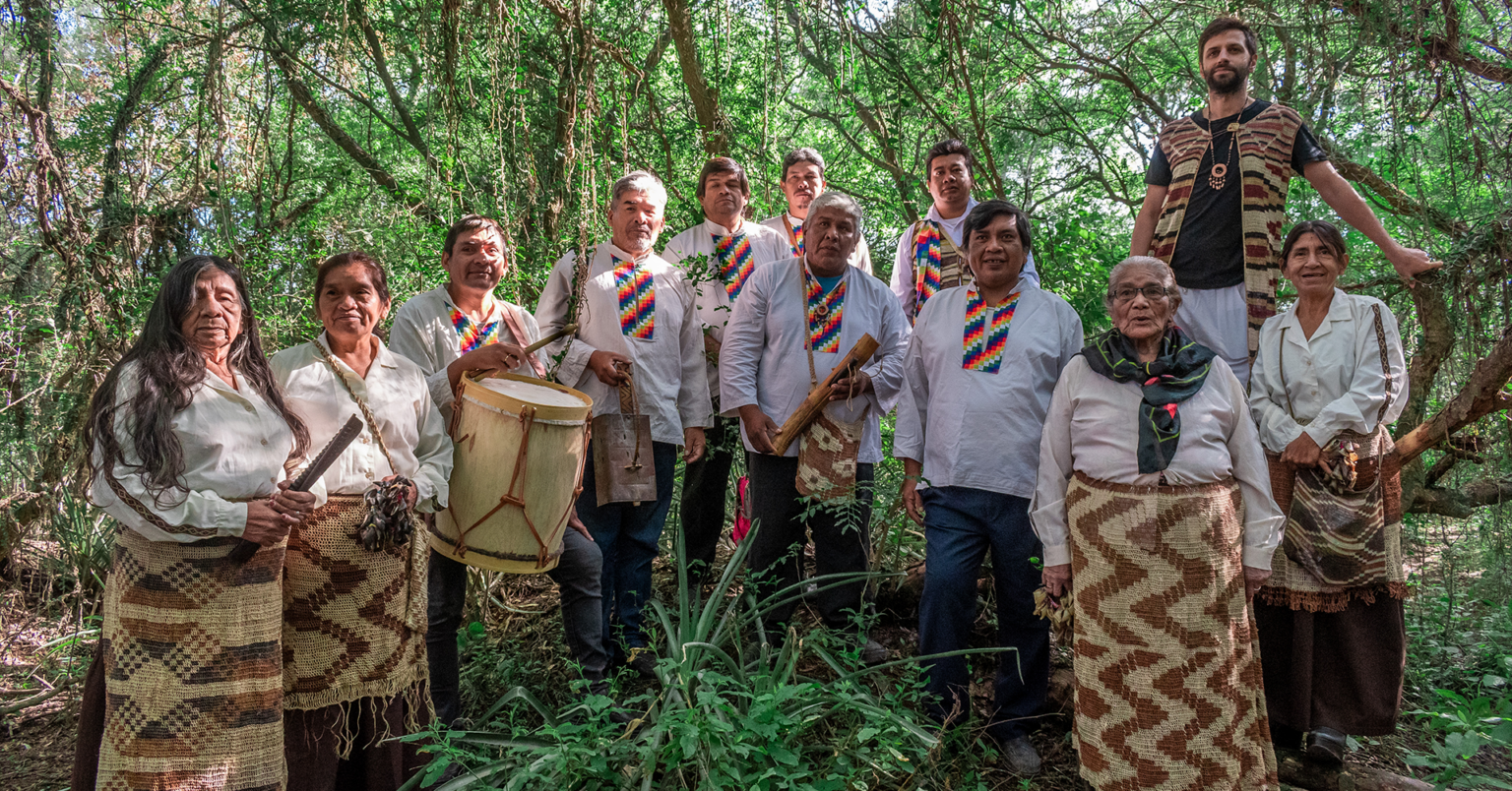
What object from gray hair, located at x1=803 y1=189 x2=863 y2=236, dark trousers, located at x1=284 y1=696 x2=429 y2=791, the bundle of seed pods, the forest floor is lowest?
the forest floor

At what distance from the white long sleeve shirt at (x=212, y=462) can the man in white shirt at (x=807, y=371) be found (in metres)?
1.71

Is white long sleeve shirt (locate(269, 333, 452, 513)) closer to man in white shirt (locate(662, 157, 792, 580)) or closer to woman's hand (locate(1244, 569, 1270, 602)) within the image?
man in white shirt (locate(662, 157, 792, 580))

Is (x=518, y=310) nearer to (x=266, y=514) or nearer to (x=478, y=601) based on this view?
(x=266, y=514)

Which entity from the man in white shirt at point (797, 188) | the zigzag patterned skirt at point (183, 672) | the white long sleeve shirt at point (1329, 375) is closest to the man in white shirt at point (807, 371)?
the man in white shirt at point (797, 188)

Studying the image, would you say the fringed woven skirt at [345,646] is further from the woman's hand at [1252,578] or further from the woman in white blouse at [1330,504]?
the woman in white blouse at [1330,504]

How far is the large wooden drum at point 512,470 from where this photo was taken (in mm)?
2885

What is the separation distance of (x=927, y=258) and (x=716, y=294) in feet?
3.23

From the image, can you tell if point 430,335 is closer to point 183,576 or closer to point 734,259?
point 183,576

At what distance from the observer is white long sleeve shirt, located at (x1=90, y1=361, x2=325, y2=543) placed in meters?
2.31

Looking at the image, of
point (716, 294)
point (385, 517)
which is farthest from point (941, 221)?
point (385, 517)

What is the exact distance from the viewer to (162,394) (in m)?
2.37

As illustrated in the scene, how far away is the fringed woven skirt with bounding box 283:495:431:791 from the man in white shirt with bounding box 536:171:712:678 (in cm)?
106

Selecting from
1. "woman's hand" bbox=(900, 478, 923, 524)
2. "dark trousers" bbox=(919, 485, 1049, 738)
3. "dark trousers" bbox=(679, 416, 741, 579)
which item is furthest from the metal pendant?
"dark trousers" bbox=(679, 416, 741, 579)

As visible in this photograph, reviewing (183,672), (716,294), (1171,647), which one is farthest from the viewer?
(716,294)
